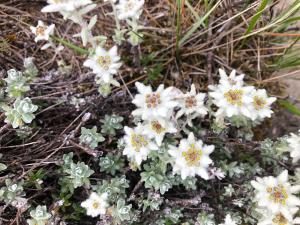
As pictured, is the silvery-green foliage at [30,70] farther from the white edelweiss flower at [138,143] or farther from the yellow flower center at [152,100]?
the yellow flower center at [152,100]

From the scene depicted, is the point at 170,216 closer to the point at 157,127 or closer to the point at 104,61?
the point at 157,127

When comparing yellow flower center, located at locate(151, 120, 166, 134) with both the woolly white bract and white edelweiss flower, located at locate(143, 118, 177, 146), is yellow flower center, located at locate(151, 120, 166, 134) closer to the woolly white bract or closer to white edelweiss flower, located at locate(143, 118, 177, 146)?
white edelweiss flower, located at locate(143, 118, 177, 146)

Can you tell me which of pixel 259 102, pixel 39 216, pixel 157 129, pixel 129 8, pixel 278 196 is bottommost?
pixel 39 216

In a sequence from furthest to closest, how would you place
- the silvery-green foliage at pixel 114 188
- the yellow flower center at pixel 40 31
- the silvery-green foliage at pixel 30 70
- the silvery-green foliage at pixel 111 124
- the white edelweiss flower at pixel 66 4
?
1. the silvery-green foliage at pixel 30 70
2. the silvery-green foliage at pixel 111 124
3. the yellow flower center at pixel 40 31
4. the silvery-green foliage at pixel 114 188
5. the white edelweiss flower at pixel 66 4

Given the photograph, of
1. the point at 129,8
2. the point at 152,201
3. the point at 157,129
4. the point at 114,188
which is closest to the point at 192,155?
the point at 157,129

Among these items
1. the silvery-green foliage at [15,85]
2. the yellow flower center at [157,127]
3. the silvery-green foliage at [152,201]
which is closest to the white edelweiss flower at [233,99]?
the yellow flower center at [157,127]

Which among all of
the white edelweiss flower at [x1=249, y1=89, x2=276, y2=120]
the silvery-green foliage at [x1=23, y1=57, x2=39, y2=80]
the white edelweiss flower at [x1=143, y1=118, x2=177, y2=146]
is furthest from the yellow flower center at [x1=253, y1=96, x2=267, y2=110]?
the silvery-green foliage at [x1=23, y1=57, x2=39, y2=80]

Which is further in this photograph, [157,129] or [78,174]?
[78,174]
